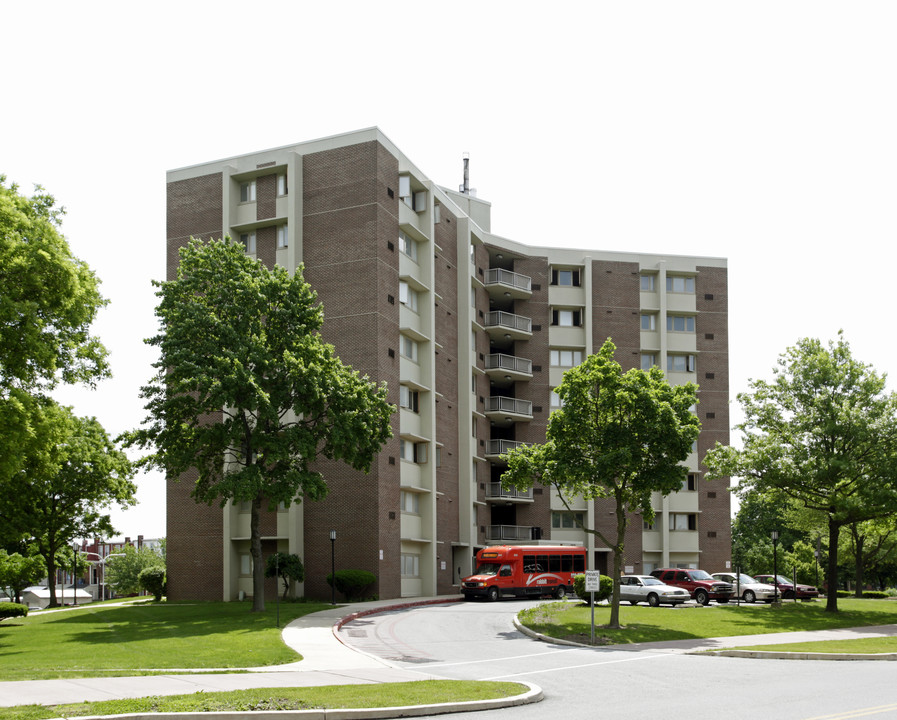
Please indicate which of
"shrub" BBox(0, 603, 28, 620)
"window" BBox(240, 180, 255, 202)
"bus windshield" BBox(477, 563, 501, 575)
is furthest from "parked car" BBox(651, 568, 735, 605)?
"shrub" BBox(0, 603, 28, 620)

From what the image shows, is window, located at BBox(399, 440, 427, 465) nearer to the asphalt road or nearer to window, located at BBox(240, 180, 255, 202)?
window, located at BBox(240, 180, 255, 202)

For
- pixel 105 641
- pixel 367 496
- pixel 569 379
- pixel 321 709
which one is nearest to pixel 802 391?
pixel 569 379

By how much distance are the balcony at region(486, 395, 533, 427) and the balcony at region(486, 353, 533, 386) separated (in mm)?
1452

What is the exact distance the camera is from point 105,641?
1069 inches

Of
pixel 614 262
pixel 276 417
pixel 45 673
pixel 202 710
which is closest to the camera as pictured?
pixel 202 710

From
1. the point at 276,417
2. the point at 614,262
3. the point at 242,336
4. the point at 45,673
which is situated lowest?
the point at 45,673

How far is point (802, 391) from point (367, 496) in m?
20.8

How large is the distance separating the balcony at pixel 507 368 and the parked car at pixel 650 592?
21025mm

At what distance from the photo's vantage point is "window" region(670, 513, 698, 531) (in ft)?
220

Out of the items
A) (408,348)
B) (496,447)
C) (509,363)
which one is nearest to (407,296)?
(408,348)

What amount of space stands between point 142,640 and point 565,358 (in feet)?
148

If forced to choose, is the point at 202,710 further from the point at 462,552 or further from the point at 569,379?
the point at 462,552

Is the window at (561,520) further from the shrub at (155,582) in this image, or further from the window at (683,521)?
the shrub at (155,582)

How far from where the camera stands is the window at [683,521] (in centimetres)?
6694
